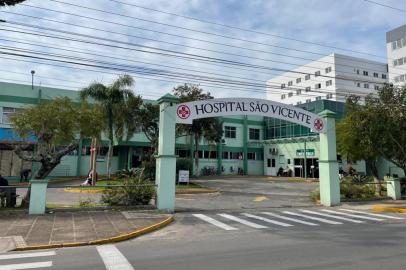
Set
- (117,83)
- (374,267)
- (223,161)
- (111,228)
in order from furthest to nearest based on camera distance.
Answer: (223,161)
(117,83)
(111,228)
(374,267)

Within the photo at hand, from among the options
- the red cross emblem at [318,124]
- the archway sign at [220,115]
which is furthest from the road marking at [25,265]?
the red cross emblem at [318,124]

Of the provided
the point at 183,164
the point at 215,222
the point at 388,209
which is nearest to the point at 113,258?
the point at 215,222

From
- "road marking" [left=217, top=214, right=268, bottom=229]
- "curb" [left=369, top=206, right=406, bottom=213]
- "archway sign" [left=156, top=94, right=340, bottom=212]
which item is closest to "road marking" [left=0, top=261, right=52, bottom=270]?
"road marking" [left=217, top=214, right=268, bottom=229]

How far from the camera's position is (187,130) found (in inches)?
1308

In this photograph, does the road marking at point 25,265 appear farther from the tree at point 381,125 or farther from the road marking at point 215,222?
the tree at point 381,125

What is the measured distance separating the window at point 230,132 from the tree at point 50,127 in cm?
3271

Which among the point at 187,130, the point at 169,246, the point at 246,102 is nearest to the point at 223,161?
the point at 187,130

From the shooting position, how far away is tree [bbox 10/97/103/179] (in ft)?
49.6

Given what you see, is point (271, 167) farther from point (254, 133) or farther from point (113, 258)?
point (113, 258)

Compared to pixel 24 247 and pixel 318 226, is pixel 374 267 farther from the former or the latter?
pixel 24 247

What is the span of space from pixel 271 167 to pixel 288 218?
35.6 meters

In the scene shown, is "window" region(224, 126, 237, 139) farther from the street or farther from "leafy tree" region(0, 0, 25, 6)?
"leafy tree" region(0, 0, 25, 6)

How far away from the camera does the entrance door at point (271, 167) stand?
48.3 m

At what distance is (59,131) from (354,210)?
1381 cm
